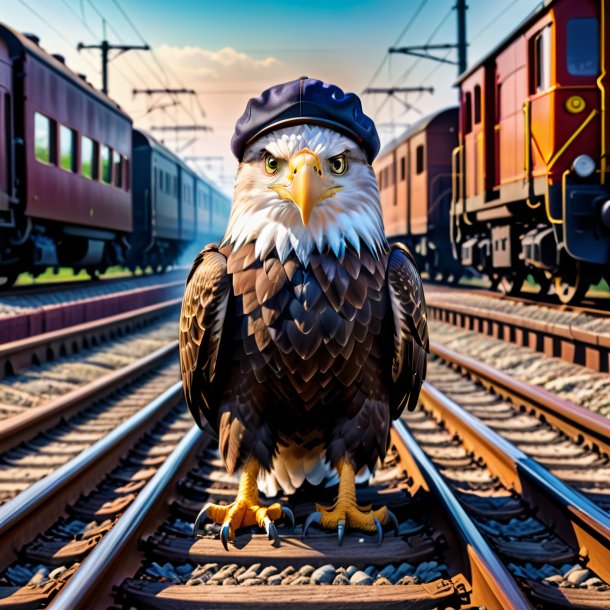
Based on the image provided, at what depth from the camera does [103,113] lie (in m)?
15.2

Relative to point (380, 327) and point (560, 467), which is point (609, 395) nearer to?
point (560, 467)

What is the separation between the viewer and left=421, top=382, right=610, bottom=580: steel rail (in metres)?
2.76

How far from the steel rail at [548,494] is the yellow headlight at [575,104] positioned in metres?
5.25

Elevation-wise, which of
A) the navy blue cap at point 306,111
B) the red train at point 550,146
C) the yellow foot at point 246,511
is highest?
the red train at point 550,146

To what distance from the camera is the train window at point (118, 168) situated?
16156mm

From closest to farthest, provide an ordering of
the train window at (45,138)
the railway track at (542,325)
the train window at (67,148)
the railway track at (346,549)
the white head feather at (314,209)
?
the railway track at (346,549) < the white head feather at (314,209) < the railway track at (542,325) < the train window at (45,138) < the train window at (67,148)

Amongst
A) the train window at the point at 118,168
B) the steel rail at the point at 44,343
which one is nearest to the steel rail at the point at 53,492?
the steel rail at the point at 44,343

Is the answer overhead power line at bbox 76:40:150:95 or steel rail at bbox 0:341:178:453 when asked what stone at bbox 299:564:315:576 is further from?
overhead power line at bbox 76:40:150:95

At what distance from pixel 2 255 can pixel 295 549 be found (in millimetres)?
9778

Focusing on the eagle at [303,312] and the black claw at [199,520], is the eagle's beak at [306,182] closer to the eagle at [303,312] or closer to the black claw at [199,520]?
the eagle at [303,312]

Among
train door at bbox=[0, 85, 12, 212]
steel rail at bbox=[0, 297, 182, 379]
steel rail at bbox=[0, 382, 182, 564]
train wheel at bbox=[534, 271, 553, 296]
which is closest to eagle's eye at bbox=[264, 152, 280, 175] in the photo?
steel rail at bbox=[0, 382, 182, 564]

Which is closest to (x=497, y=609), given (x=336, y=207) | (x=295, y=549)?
(x=295, y=549)

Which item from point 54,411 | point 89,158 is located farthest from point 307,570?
point 89,158

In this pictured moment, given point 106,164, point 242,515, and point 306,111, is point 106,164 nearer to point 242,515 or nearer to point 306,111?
point 306,111
